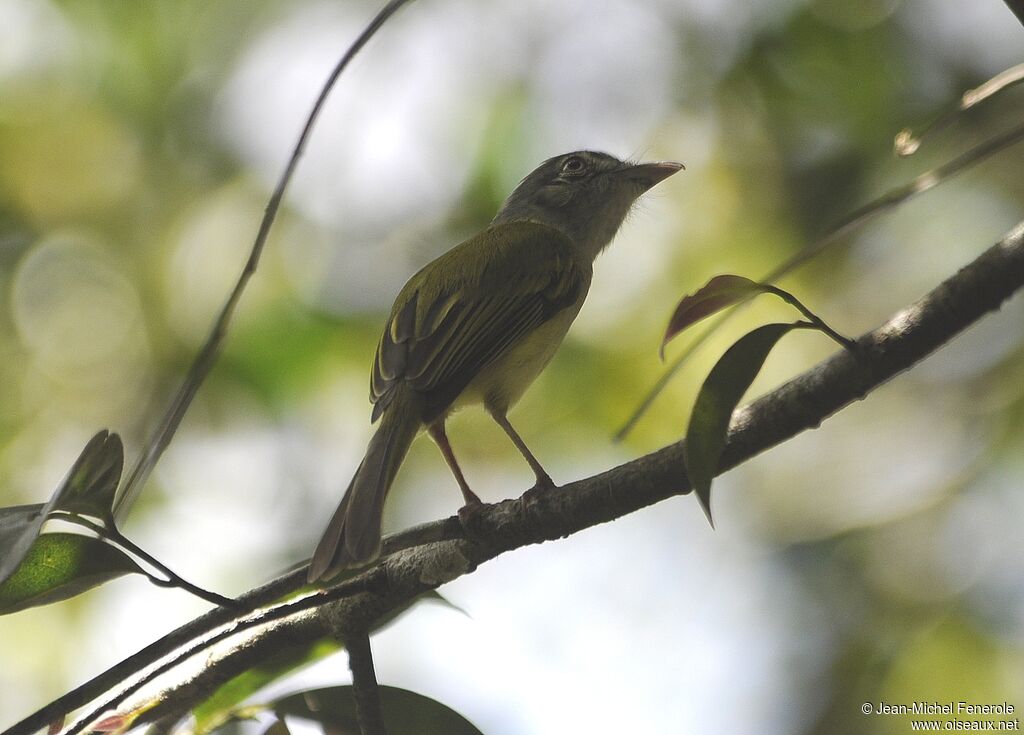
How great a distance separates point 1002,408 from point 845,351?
3804 mm

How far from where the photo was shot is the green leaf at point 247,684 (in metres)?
2.60

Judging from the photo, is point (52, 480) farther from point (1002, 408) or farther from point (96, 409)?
point (1002, 408)

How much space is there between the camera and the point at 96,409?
593 centimetres

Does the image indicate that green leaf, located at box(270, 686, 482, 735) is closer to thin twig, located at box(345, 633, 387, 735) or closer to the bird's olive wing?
thin twig, located at box(345, 633, 387, 735)

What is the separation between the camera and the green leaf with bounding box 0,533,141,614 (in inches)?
85.2

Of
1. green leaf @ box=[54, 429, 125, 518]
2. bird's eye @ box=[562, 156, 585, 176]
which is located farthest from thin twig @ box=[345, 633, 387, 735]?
bird's eye @ box=[562, 156, 585, 176]

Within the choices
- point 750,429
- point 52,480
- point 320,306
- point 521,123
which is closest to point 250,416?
point 320,306

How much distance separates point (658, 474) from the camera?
2.05 metres

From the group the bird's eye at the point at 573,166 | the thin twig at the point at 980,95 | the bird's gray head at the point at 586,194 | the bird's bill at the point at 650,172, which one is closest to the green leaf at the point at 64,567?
the thin twig at the point at 980,95

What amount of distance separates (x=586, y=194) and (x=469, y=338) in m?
1.91

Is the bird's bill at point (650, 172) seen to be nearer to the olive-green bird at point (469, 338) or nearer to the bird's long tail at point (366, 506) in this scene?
the olive-green bird at point (469, 338)

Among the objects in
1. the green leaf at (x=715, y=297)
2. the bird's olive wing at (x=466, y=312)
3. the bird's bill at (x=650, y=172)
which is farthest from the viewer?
the bird's bill at (x=650, y=172)

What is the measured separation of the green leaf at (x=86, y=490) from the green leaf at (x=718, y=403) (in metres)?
1.11

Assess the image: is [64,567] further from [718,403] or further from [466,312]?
[466,312]
